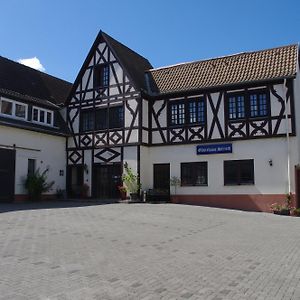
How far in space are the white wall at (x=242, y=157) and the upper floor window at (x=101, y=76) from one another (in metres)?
5.32

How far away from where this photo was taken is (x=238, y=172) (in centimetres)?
2169

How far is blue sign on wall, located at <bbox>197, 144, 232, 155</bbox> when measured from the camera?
2192cm

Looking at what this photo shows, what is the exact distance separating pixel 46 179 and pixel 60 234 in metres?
14.3

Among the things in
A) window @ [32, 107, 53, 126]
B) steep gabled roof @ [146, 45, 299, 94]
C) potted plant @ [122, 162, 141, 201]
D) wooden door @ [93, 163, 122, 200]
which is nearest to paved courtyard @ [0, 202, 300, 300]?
potted plant @ [122, 162, 141, 201]

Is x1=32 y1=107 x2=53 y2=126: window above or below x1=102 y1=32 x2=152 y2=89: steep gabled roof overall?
below

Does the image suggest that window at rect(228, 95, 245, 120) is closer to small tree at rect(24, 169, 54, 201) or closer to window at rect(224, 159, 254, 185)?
window at rect(224, 159, 254, 185)

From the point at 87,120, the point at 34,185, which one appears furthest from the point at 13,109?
the point at 87,120

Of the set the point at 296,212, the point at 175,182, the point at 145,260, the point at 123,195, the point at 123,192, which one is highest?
the point at 175,182

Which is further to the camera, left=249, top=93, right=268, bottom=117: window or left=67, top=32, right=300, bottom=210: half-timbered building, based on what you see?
left=249, top=93, right=268, bottom=117: window

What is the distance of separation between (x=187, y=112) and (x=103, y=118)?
5.48 meters

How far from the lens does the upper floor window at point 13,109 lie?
22534 millimetres

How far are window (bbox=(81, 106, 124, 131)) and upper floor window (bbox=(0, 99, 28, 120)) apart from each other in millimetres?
3881

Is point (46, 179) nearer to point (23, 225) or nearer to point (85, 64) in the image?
point (85, 64)

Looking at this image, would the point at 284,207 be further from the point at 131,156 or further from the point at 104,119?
the point at 104,119
